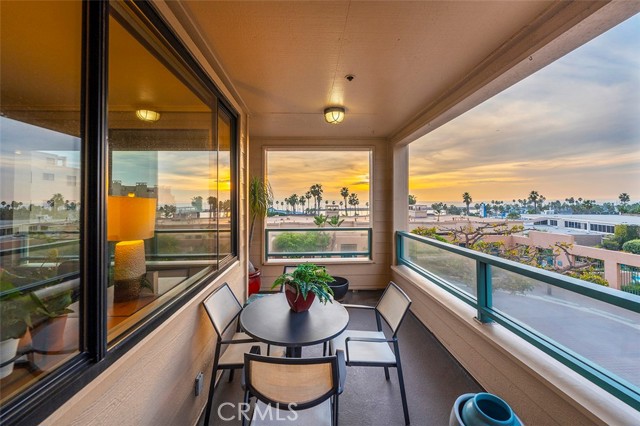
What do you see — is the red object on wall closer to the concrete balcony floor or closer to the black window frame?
the concrete balcony floor

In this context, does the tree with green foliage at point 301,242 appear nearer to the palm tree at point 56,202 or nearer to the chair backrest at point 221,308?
the chair backrest at point 221,308

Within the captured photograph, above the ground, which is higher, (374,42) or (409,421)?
(374,42)

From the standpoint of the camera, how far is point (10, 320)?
2.48ft

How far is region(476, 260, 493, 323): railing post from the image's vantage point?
7.08 feet

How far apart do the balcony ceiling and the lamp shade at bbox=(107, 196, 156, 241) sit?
1.28m

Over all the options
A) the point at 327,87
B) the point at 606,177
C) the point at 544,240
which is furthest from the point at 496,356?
the point at 327,87

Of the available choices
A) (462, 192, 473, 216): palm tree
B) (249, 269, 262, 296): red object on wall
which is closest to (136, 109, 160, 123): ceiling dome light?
(249, 269, 262, 296): red object on wall

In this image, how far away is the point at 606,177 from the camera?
164cm

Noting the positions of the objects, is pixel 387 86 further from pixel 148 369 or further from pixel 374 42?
pixel 148 369

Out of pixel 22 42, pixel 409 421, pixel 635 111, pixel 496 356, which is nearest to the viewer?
pixel 22 42

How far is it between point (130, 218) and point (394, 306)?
2064mm

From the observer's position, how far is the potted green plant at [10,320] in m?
0.72

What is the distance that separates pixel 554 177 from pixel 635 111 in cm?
73

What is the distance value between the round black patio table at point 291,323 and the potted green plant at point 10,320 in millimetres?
1151
